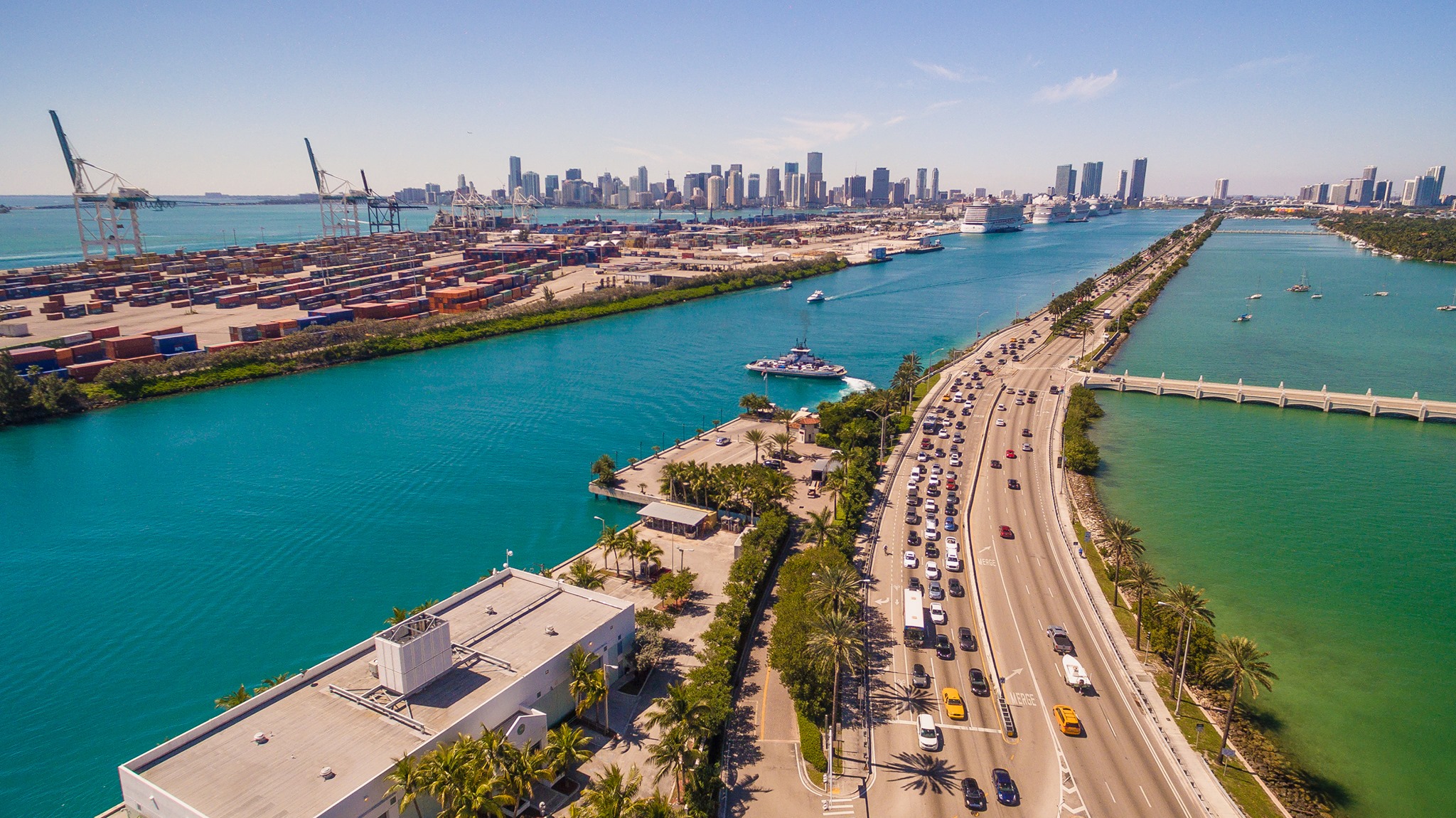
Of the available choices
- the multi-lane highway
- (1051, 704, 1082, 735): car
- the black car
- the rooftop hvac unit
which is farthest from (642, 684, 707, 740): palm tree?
(1051, 704, 1082, 735): car

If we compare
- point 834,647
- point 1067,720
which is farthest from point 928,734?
point 1067,720

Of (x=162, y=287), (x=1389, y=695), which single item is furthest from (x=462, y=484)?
(x=162, y=287)

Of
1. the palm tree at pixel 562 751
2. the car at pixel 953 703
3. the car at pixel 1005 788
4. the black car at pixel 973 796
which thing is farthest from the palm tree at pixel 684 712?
the car at pixel 1005 788

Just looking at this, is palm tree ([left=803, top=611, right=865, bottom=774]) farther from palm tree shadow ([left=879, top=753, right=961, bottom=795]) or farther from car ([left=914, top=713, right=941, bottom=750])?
car ([left=914, top=713, right=941, bottom=750])

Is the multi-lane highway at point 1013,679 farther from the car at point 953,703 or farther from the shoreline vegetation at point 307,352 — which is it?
the shoreline vegetation at point 307,352

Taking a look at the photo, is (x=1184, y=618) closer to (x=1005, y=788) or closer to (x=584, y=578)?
(x=1005, y=788)
